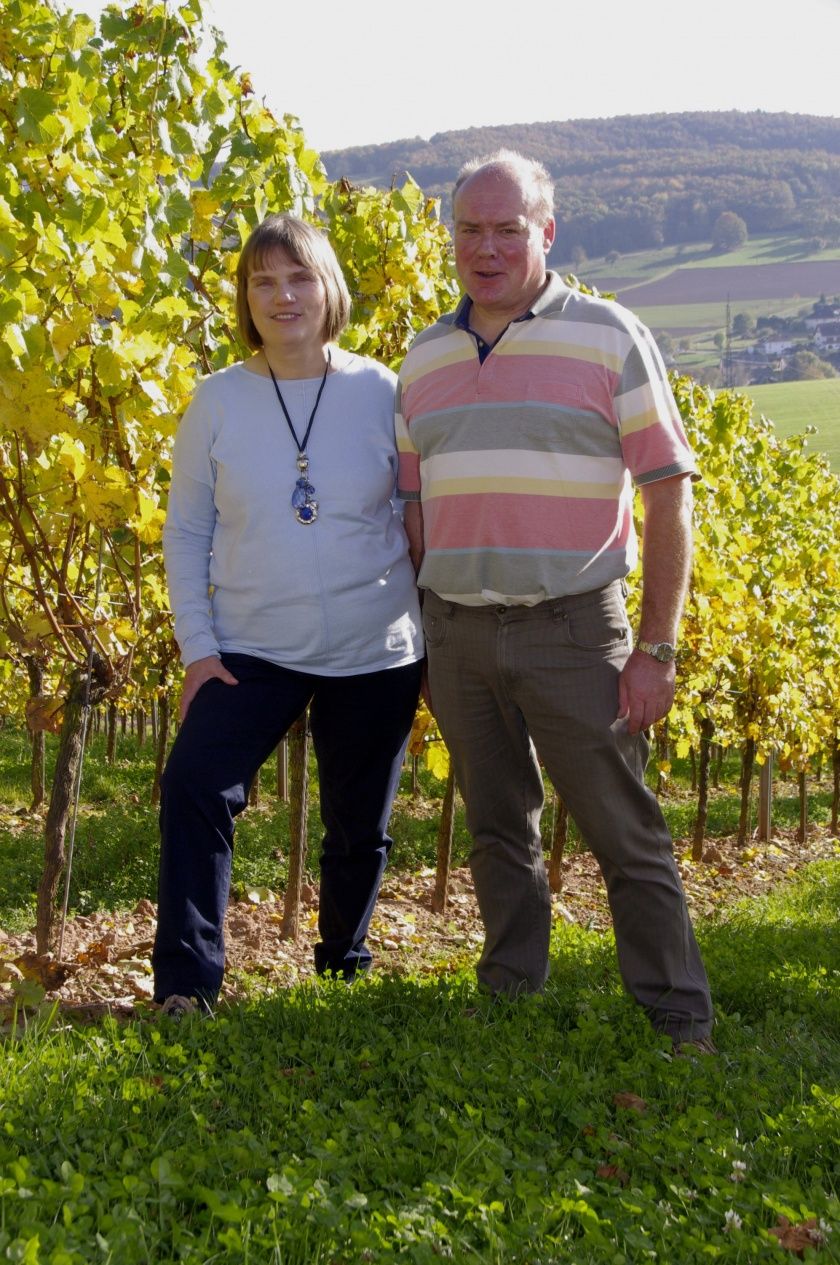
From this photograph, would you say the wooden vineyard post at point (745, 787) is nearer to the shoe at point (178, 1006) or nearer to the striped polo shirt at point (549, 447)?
the striped polo shirt at point (549, 447)

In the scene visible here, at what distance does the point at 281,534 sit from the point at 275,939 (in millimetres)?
2739

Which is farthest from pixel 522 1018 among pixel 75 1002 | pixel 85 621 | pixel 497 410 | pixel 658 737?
pixel 658 737

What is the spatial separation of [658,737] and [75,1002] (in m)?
9.92

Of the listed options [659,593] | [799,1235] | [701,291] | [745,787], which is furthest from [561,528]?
[701,291]

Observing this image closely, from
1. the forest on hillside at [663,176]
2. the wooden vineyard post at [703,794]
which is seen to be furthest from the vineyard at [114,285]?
the forest on hillside at [663,176]

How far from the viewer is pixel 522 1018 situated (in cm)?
319

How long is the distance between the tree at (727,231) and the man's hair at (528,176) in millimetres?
178405

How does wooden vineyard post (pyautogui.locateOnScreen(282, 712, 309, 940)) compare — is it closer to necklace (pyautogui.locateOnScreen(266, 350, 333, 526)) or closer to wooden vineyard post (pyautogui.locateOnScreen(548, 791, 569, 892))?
necklace (pyautogui.locateOnScreen(266, 350, 333, 526))

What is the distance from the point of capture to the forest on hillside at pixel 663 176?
554 feet

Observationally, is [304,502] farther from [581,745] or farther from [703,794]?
[703,794]

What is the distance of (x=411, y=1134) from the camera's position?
243 cm

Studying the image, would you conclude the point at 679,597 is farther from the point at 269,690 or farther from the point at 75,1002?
the point at 75,1002

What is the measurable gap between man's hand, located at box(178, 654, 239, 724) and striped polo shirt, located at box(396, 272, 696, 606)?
63cm

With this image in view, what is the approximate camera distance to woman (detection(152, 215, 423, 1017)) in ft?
10.0
